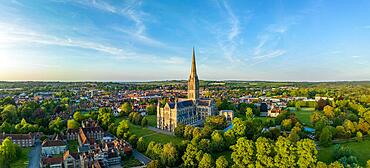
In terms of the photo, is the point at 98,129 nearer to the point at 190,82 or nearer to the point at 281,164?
the point at 190,82

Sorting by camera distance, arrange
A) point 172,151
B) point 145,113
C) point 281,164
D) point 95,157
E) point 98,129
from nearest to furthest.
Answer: point 281,164 < point 172,151 < point 95,157 < point 98,129 < point 145,113

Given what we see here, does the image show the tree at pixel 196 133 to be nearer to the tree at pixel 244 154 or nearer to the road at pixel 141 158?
the road at pixel 141 158

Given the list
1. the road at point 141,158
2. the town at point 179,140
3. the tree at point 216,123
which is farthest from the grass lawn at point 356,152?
the road at point 141,158

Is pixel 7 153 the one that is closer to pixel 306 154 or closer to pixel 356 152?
pixel 306 154

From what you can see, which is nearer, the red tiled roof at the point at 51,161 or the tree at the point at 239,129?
the red tiled roof at the point at 51,161

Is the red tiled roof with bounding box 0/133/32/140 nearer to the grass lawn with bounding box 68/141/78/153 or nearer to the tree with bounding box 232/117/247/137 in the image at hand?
the grass lawn with bounding box 68/141/78/153

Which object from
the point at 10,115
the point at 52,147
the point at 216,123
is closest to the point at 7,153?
the point at 52,147

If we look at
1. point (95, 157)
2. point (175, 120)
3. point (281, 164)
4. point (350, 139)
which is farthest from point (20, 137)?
point (350, 139)
